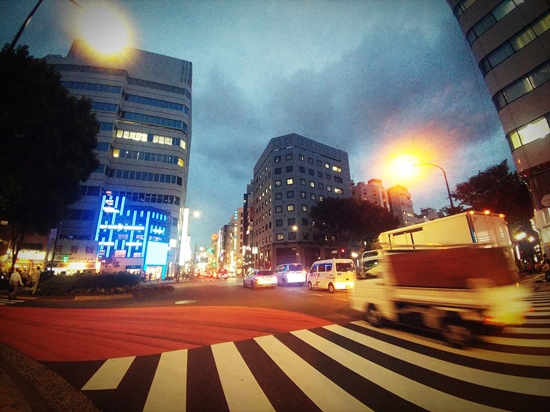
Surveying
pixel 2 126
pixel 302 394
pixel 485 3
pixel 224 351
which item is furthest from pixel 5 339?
pixel 485 3

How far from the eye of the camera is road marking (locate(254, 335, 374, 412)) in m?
2.90

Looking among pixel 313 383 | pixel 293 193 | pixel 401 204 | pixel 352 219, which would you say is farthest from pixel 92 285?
pixel 401 204

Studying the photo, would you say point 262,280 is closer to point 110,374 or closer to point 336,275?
point 336,275

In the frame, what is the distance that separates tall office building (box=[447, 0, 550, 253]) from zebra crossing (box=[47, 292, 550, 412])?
16.2 m

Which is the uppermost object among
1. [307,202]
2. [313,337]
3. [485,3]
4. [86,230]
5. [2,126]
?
[485,3]

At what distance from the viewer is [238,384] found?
3527 millimetres

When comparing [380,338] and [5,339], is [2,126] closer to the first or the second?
[5,339]

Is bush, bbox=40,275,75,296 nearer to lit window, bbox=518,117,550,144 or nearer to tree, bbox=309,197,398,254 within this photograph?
lit window, bbox=518,117,550,144

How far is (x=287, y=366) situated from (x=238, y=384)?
3.48 feet

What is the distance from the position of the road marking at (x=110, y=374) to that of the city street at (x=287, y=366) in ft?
0.06

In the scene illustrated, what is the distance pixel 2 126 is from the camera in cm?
1627

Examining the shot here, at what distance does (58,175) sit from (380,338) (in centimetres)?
2922

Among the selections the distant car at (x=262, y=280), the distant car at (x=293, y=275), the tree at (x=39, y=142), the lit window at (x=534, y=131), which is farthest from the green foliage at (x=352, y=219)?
the tree at (x=39, y=142)

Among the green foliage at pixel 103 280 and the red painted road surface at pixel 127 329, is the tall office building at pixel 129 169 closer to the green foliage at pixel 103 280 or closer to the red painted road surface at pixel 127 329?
the green foliage at pixel 103 280
